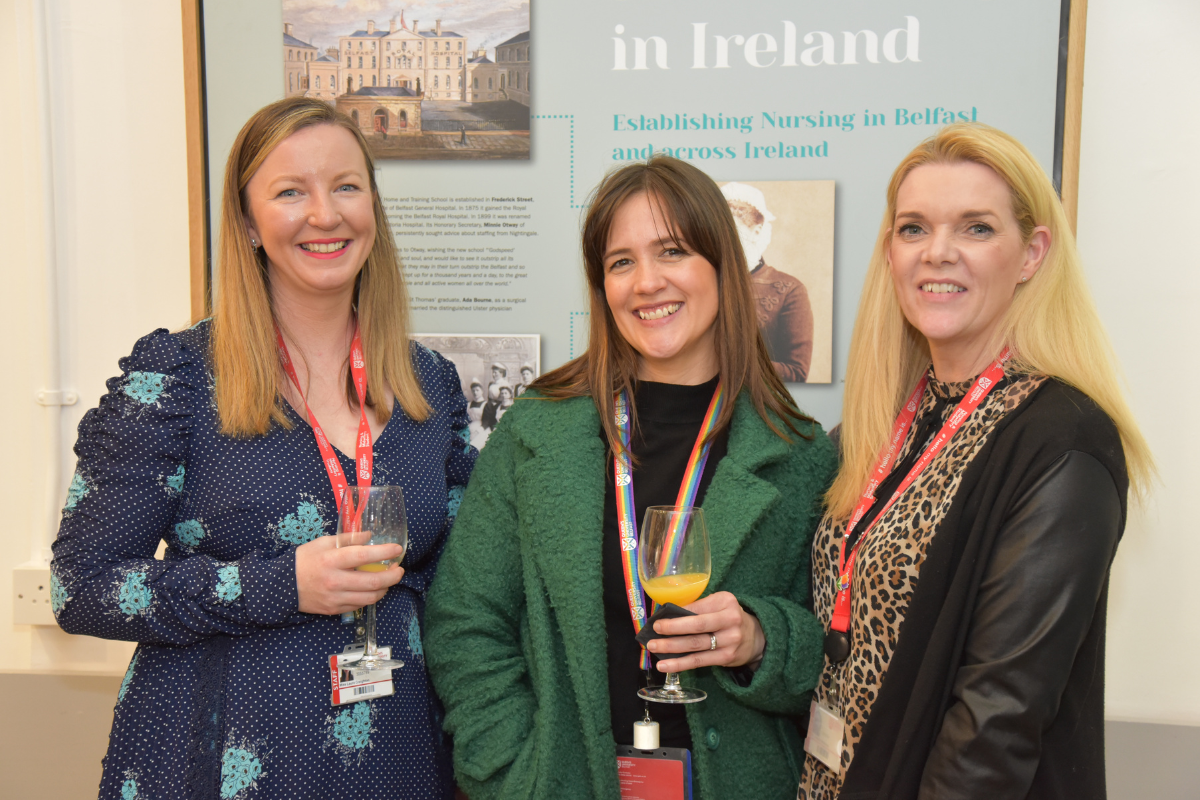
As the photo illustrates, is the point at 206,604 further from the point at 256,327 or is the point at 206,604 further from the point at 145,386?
the point at 256,327

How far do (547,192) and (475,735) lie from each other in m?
1.60

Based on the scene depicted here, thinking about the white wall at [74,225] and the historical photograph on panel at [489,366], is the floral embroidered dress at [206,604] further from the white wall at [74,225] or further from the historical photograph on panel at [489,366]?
the white wall at [74,225]

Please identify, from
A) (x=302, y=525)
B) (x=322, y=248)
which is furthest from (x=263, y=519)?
(x=322, y=248)

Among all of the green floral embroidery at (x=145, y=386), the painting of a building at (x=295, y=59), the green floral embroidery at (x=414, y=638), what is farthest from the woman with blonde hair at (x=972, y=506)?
the painting of a building at (x=295, y=59)

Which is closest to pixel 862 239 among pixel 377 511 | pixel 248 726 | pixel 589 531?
pixel 589 531

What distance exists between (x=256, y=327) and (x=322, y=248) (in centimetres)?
23

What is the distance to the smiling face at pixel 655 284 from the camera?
5.78 feet

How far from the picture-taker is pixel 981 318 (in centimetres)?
156

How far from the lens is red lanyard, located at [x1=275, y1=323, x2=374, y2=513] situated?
1.70m

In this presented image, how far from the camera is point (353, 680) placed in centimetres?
162

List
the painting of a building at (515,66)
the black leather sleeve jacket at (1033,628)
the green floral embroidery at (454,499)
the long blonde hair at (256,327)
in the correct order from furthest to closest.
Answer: the painting of a building at (515,66) → the green floral embroidery at (454,499) → the long blonde hair at (256,327) → the black leather sleeve jacket at (1033,628)

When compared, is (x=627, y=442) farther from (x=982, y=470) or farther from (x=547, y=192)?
(x=547, y=192)

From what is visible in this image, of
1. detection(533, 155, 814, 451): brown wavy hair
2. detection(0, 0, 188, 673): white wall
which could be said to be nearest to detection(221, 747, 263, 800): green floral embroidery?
detection(533, 155, 814, 451): brown wavy hair

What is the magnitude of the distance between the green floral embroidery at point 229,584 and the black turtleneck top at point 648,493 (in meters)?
0.74
